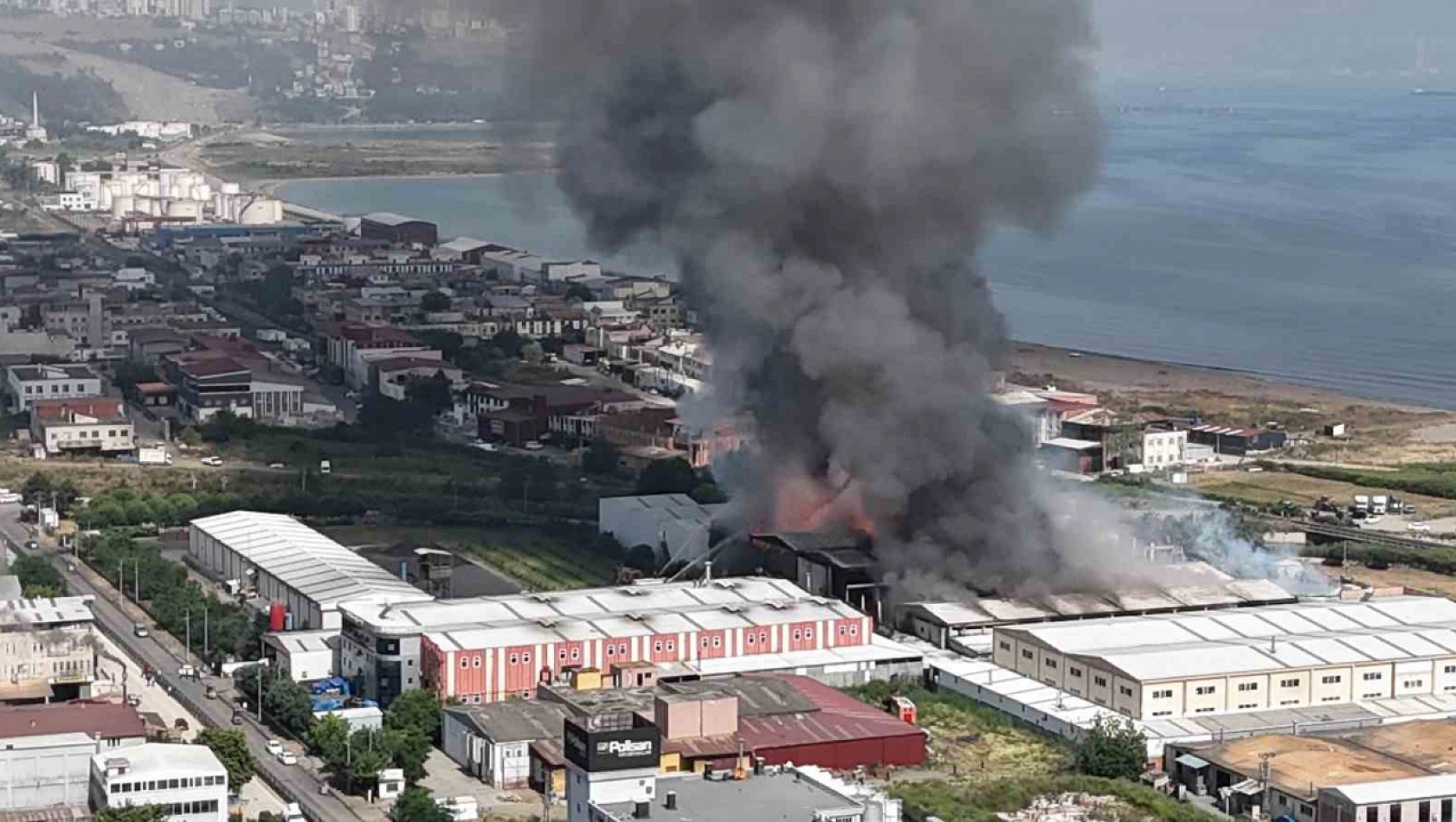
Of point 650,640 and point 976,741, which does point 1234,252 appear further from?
point 976,741

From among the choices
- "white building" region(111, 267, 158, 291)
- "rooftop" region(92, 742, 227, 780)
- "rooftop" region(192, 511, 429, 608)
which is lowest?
"rooftop" region(92, 742, 227, 780)

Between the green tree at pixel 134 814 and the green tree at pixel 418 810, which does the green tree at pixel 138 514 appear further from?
the green tree at pixel 134 814

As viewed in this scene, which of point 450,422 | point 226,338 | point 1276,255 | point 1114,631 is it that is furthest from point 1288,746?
point 1276,255

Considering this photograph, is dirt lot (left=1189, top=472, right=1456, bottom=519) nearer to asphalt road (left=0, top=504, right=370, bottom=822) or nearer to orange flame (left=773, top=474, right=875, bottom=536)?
orange flame (left=773, top=474, right=875, bottom=536)

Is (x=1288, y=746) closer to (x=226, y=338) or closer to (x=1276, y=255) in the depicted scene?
(x=226, y=338)

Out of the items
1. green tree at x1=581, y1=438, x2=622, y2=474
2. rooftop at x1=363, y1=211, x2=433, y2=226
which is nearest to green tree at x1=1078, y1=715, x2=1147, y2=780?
green tree at x1=581, y1=438, x2=622, y2=474

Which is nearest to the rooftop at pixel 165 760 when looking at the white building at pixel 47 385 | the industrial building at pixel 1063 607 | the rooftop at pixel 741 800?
the rooftop at pixel 741 800
